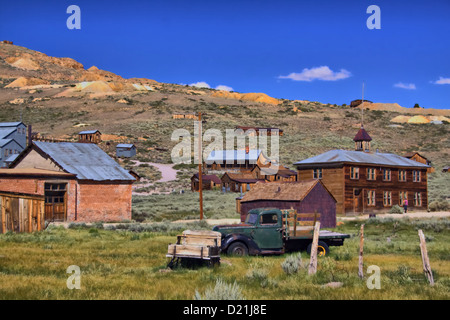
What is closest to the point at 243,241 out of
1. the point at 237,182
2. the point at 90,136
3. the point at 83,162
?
the point at 83,162

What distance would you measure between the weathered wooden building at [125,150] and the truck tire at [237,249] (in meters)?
70.6

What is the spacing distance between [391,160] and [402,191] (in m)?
3.02

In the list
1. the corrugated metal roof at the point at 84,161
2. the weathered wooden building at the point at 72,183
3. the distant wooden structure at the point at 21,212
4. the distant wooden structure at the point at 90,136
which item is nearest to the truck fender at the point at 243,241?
the distant wooden structure at the point at 21,212

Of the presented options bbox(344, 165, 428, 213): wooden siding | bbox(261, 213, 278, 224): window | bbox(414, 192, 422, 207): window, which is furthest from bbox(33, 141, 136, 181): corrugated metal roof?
bbox(414, 192, 422, 207): window

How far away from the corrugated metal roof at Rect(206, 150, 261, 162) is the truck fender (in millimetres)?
66754

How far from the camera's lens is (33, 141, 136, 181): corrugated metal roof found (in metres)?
36.0

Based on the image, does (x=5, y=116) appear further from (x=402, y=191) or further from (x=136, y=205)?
(x=402, y=191)

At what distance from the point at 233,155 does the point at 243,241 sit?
69.7 metres

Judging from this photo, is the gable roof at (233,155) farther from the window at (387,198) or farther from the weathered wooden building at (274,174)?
the window at (387,198)

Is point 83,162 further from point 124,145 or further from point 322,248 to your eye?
point 124,145

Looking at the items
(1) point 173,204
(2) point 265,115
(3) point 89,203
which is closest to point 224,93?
(2) point 265,115

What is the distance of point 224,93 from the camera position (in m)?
175

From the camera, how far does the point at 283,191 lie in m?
33.5

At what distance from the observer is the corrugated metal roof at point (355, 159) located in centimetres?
4422
